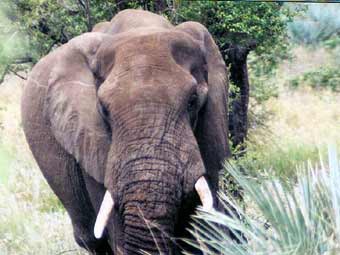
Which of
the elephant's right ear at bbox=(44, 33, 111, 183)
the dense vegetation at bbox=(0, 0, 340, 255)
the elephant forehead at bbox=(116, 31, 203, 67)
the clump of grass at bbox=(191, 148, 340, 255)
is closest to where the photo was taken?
the clump of grass at bbox=(191, 148, 340, 255)

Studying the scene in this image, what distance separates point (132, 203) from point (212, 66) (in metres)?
1.50

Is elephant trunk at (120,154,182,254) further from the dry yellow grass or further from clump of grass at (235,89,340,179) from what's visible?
the dry yellow grass

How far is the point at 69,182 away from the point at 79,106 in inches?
32.1

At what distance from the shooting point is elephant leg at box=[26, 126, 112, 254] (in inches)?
313

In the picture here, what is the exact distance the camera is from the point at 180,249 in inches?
270

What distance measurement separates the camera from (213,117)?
732 centimetres

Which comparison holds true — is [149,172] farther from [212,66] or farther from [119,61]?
[212,66]

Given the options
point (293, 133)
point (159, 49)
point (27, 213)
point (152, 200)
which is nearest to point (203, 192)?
point (152, 200)

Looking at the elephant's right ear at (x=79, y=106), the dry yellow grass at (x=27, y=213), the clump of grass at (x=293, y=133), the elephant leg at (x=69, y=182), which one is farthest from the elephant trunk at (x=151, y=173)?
the dry yellow grass at (x=27, y=213)

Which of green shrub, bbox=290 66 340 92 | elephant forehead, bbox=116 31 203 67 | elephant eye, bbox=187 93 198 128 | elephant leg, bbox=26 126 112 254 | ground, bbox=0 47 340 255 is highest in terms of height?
elephant forehead, bbox=116 31 203 67

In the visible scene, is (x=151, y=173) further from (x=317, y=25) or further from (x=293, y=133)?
(x=317, y=25)

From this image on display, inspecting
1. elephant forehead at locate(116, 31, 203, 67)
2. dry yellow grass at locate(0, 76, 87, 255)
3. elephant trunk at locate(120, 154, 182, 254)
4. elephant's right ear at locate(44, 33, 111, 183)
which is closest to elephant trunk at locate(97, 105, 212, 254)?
elephant trunk at locate(120, 154, 182, 254)

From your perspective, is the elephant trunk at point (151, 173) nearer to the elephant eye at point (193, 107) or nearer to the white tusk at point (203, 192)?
the white tusk at point (203, 192)

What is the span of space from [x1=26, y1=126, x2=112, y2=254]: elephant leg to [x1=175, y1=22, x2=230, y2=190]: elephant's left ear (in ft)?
3.11
